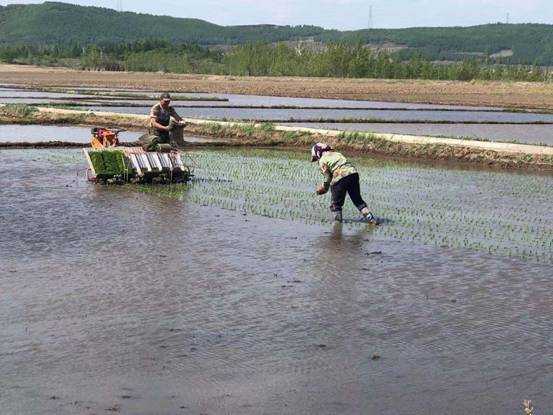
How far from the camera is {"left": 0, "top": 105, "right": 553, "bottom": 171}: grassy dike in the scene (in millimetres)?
24906

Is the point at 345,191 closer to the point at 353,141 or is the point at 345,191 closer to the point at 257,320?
the point at 257,320

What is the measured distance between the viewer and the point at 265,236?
1441cm

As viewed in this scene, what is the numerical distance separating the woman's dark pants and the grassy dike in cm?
976

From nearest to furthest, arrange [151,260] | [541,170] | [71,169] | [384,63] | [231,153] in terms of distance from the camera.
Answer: [151,260]
[71,169]
[541,170]
[231,153]
[384,63]

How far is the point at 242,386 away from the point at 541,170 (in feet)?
56.4

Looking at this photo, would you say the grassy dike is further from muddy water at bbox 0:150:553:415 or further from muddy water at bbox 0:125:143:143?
muddy water at bbox 0:150:553:415

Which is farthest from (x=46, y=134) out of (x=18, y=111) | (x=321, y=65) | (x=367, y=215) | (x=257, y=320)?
(x=321, y=65)

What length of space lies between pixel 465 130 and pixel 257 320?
26.6 meters

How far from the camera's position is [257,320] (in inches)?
389

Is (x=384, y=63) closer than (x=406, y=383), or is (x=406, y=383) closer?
(x=406, y=383)

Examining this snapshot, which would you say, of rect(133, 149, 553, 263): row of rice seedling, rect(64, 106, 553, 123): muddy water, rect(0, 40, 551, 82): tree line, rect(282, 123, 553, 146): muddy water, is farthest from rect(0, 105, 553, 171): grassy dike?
rect(0, 40, 551, 82): tree line

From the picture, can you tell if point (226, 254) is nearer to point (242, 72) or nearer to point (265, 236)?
point (265, 236)

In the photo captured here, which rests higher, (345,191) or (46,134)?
(345,191)

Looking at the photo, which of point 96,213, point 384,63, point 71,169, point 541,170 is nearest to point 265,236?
point 96,213
